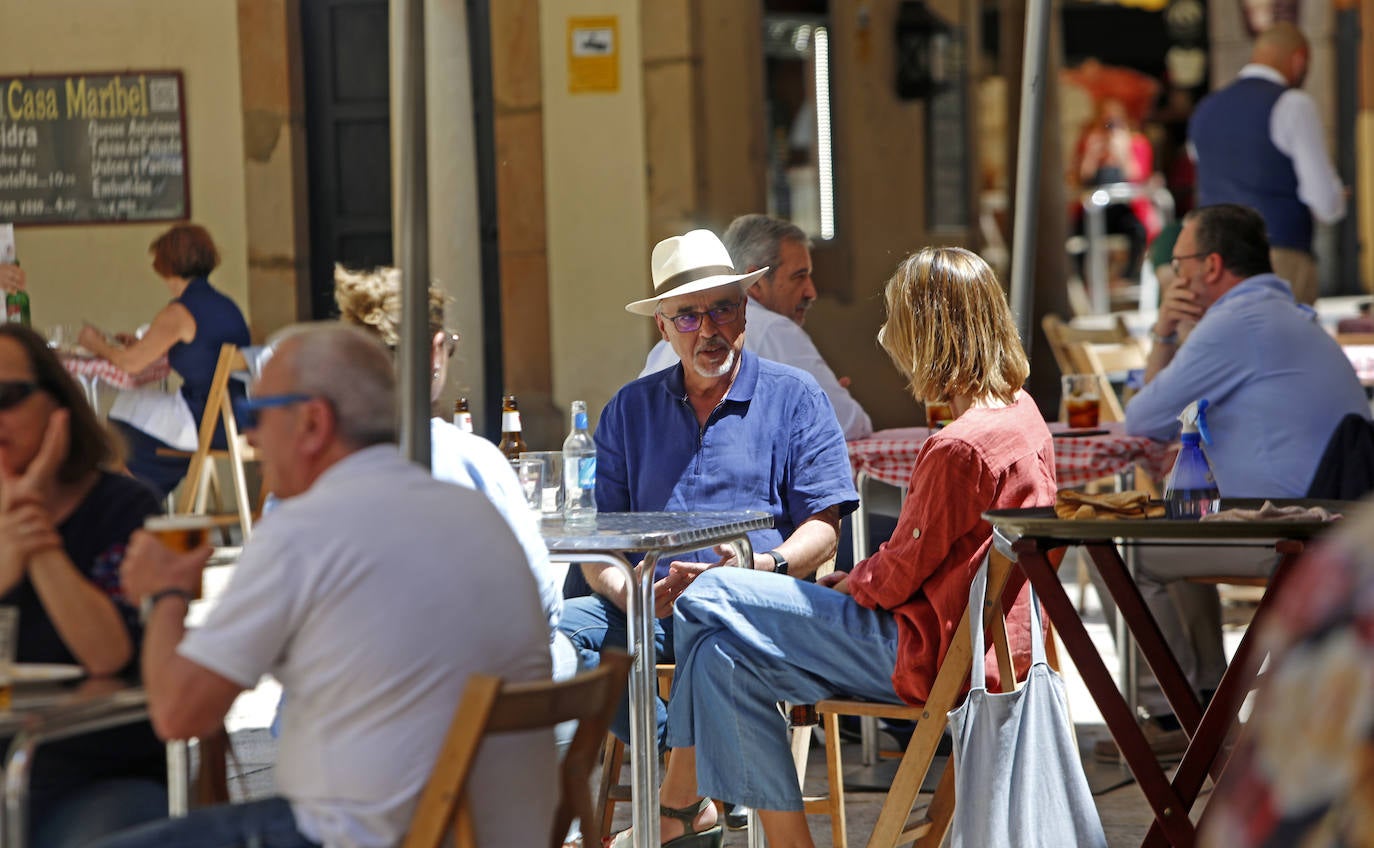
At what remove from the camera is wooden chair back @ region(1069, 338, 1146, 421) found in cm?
664

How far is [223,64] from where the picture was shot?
8.65 meters

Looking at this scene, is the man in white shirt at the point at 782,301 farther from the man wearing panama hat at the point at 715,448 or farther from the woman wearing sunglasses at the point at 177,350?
the woman wearing sunglasses at the point at 177,350

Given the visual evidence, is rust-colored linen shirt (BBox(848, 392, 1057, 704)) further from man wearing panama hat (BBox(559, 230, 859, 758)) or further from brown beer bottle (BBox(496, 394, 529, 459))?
brown beer bottle (BBox(496, 394, 529, 459))

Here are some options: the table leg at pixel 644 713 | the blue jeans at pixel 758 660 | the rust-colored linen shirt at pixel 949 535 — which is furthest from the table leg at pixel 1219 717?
the table leg at pixel 644 713

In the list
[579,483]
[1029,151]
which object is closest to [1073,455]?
[1029,151]

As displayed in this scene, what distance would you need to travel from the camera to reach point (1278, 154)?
7.59 metres

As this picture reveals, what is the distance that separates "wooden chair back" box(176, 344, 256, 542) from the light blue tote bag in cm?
507

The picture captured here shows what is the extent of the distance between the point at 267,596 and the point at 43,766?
2.34 feet

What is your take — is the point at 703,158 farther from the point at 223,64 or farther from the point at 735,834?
the point at 735,834

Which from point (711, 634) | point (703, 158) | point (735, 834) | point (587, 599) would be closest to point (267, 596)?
→ point (711, 634)

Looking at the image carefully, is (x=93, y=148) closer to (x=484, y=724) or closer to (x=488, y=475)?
(x=488, y=475)

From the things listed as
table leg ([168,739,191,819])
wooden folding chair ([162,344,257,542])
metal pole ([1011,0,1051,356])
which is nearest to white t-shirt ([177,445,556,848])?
table leg ([168,739,191,819])

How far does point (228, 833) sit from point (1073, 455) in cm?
297

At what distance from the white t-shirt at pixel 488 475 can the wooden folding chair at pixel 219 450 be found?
4.36m
